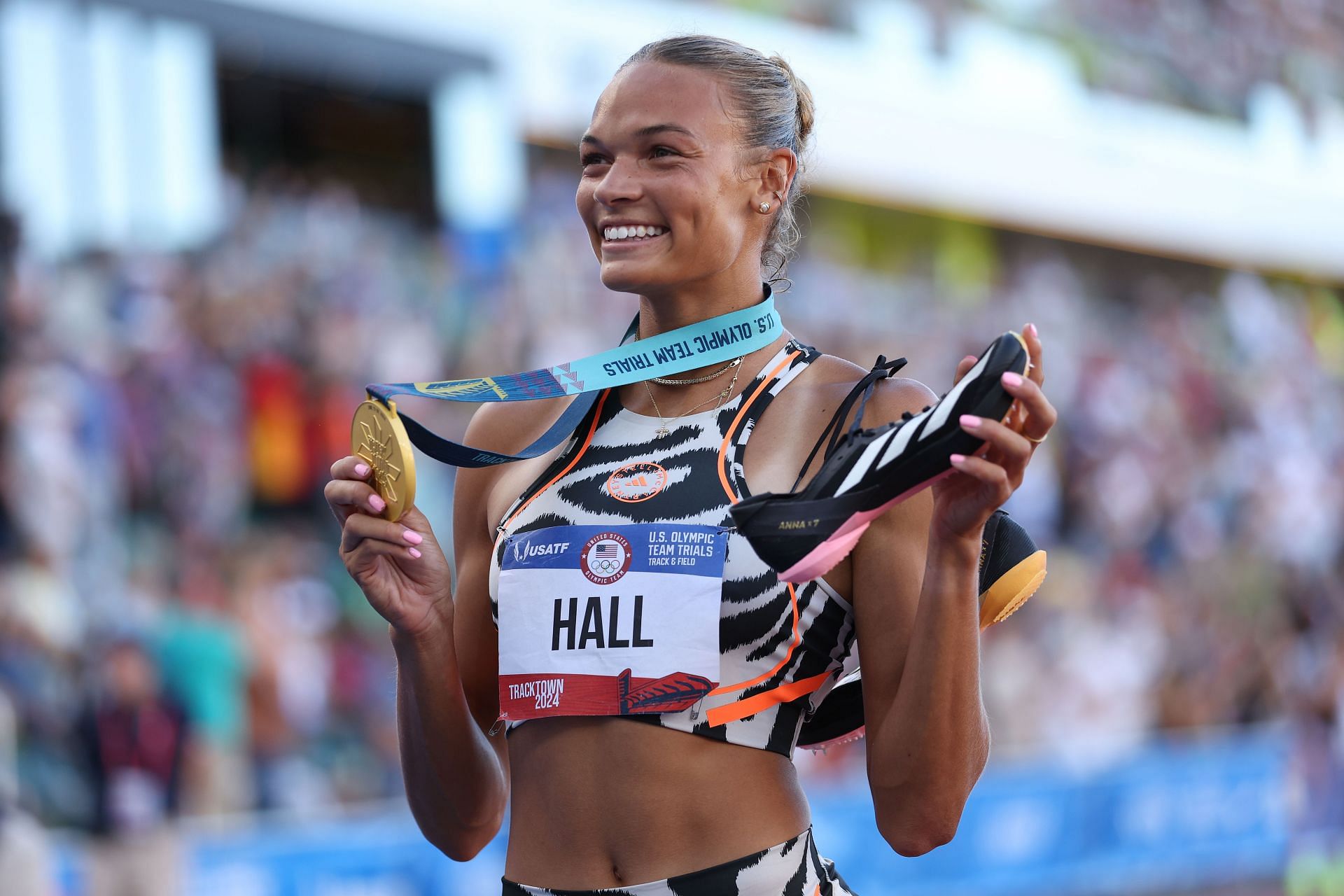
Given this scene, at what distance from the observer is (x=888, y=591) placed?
2.00 meters

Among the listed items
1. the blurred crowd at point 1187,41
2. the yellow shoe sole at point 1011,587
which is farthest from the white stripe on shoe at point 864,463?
the blurred crowd at point 1187,41

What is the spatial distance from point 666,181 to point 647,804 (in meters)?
0.82

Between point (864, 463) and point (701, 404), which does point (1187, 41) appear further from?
point (864, 463)

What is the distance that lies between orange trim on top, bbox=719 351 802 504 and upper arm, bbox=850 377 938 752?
0.18m

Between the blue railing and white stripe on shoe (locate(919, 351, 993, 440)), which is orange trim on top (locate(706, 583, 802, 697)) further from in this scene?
the blue railing

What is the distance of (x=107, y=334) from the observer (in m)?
7.18

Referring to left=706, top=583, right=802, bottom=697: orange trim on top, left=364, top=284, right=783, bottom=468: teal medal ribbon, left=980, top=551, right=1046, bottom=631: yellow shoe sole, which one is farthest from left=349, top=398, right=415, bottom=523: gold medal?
Answer: left=980, top=551, right=1046, bottom=631: yellow shoe sole

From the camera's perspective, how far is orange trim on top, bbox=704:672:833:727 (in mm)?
1995

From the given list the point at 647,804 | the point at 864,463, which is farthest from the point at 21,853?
the point at 864,463

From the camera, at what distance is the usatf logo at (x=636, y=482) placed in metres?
2.08

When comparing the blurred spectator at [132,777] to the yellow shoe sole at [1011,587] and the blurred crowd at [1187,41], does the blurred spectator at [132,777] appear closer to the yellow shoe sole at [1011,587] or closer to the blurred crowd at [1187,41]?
the yellow shoe sole at [1011,587]

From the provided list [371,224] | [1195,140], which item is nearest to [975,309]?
[1195,140]

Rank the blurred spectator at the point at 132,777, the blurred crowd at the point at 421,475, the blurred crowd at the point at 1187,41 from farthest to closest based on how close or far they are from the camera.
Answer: the blurred crowd at the point at 1187,41 → the blurred crowd at the point at 421,475 → the blurred spectator at the point at 132,777

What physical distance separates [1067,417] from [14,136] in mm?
8107
